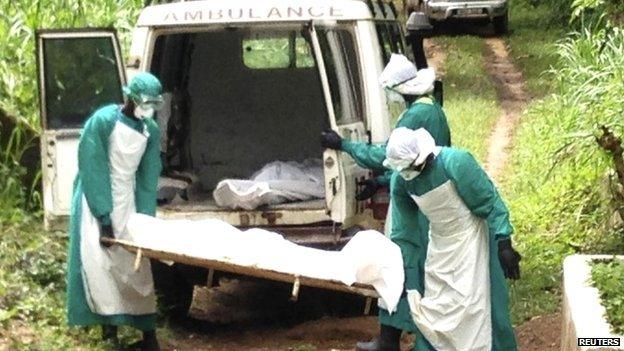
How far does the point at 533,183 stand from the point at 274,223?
4910 mm

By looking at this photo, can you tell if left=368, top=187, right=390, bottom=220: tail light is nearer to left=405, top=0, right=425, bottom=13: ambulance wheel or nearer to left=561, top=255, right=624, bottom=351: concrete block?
left=561, top=255, right=624, bottom=351: concrete block

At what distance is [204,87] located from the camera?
8.96 metres

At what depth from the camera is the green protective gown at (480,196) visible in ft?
19.8

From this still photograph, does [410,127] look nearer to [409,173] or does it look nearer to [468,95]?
[409,173]

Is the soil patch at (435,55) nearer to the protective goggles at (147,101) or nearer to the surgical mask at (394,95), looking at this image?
the surgical mask at (394,95)

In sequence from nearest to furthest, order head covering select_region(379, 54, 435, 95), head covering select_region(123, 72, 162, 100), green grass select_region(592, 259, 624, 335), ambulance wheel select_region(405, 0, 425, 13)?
green grass select_region(592, 259, 624, 335) < head covering select_region(123, 72, 162, 100) < head covering select_region(379, 54, 435, 95) < ambulance wheel select_region(405, 0, 425, 13)

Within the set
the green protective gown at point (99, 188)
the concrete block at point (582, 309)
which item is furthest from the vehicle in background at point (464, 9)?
the concrete block at point (582, 309)

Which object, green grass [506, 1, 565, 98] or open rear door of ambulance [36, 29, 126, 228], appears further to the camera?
green grass [506, 1, 565, 98]

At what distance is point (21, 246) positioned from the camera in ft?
27.8

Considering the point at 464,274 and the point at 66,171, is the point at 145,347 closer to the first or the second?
the point at 66,171

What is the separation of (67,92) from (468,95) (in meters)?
11.5

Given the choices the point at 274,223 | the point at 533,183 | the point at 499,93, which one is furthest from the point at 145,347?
the point at 499,93

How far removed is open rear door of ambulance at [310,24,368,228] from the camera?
7398 millimetres

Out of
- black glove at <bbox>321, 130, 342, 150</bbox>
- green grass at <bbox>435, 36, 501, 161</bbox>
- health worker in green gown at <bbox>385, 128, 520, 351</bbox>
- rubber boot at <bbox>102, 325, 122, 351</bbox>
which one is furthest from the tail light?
green grass at <bbox>435, 36, 501, 161</bbox>
